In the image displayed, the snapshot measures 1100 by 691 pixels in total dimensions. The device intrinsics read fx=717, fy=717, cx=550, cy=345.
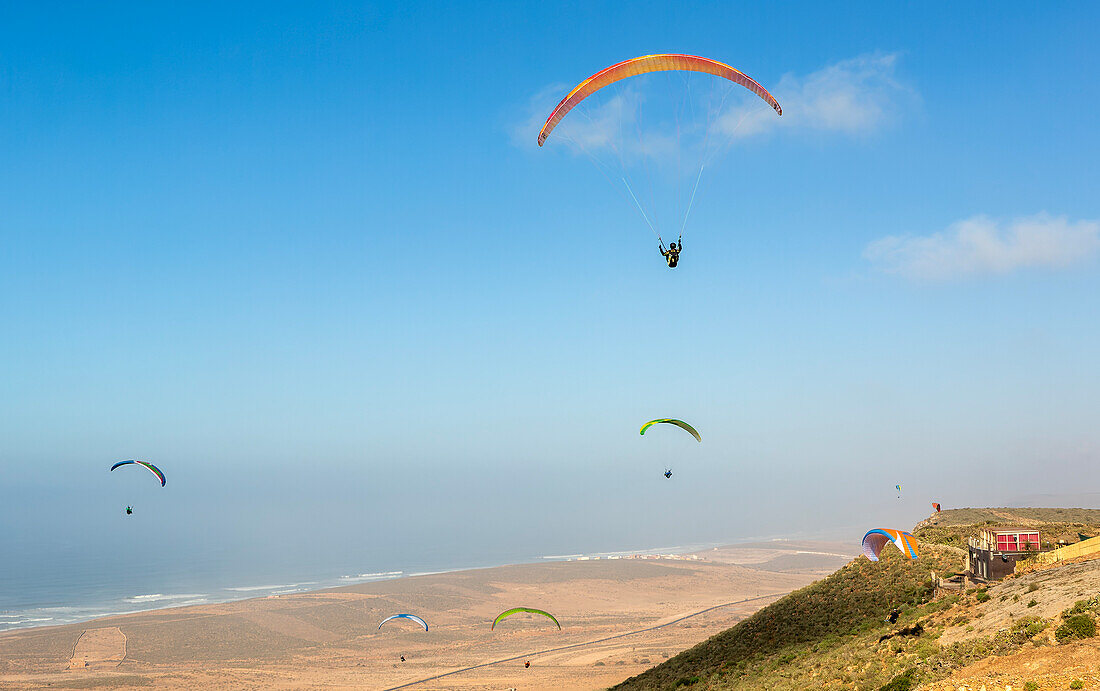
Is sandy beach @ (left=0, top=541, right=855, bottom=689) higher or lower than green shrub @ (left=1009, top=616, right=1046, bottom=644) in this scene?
lower

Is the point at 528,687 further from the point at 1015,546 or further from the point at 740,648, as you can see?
the point at 1015,546

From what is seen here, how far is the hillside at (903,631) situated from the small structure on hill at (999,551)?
1663 mm

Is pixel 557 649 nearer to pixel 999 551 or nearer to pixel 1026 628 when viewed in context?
pixel 999 551

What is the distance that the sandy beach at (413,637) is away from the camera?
188 ft

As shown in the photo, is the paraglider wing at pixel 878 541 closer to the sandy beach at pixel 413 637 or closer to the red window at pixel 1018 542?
the red window at pixel 1018 542

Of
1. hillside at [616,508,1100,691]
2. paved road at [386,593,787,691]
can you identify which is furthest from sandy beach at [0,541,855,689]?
hillside at [616,508,1100,691]

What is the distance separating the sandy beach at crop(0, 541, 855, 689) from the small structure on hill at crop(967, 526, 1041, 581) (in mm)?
31053

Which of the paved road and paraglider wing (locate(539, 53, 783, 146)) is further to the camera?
the paved road

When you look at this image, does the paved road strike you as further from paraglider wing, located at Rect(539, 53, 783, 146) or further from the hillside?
paraglider wing, located at Rect(539, 53, 783, 146)

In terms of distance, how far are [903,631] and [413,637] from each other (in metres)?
59.9

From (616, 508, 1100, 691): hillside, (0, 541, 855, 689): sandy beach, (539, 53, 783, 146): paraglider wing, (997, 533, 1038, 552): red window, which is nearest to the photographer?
(616, 508, 1100, 691): hillside

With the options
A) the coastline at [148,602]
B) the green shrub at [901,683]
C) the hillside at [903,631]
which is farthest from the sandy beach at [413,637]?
the green shrub at [901,683]

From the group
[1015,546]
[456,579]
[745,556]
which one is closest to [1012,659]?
[1015,546]

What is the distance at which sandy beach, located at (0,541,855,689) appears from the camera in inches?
2256
